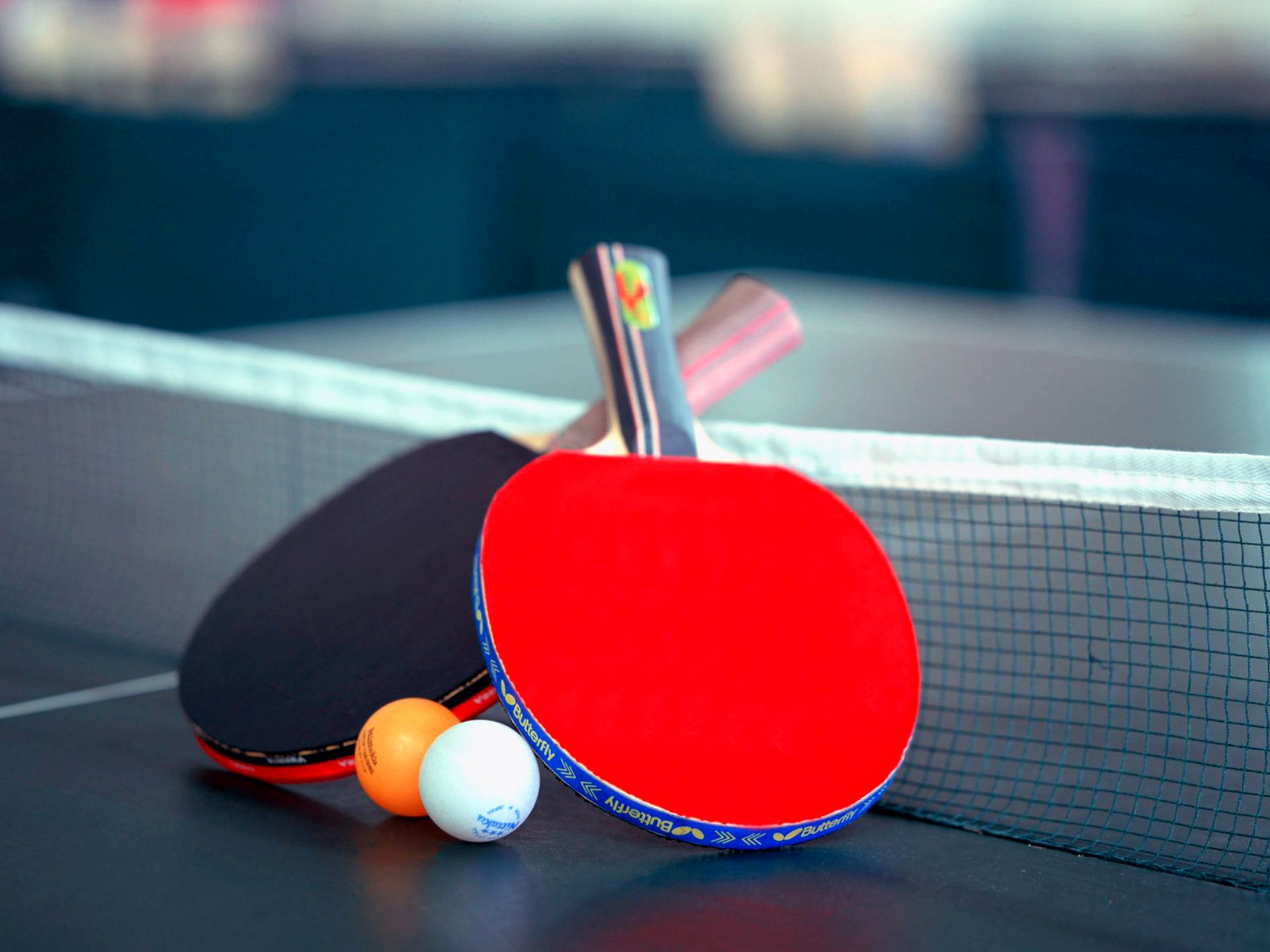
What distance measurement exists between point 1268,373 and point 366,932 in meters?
4.38

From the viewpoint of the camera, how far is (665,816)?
1.49 m

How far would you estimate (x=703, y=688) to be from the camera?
5.34 feet

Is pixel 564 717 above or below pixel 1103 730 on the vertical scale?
above

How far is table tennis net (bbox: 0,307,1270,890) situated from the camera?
5.79 ft

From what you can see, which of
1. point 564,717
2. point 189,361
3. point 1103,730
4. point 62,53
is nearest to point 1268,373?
point 1103,730

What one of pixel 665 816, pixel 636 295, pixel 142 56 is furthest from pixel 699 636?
pixel 142 56

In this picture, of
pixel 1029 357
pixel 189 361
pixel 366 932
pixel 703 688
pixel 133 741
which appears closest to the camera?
pixel 366 932

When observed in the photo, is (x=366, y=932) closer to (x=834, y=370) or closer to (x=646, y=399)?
(x=646, y=399)

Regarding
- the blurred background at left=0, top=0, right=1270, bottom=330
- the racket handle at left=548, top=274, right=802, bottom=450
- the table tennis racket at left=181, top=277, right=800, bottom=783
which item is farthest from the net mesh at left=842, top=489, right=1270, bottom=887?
the blurred background at left=0, top=0, right=1270, bottom=330

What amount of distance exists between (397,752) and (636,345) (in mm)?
758

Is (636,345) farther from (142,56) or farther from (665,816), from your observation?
(142,56)

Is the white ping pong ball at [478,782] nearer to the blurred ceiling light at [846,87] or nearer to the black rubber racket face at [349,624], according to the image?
the black rubber racket face at [349,624]

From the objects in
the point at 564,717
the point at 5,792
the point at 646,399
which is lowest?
the point at 5,792

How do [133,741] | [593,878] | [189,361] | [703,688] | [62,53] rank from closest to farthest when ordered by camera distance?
1. [593,878]
2. [703,688]
3. [133,741]
4. [189,361]
5. [62,53]
